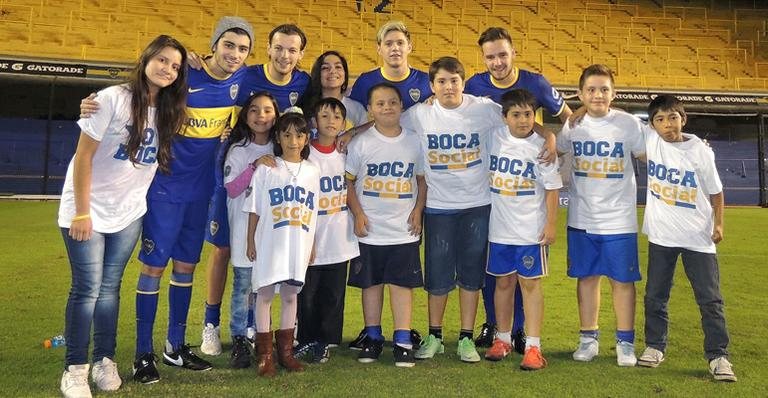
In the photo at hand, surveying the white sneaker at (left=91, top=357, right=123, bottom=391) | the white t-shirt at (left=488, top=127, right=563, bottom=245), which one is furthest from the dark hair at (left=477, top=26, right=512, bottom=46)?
the white sneaker at (left=91, top=357, right=123, bottom=391)

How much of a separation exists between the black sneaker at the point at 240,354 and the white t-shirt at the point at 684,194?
8.18 ft

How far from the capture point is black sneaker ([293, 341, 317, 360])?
3223 mm

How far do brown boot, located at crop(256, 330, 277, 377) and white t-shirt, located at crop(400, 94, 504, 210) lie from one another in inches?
49.4

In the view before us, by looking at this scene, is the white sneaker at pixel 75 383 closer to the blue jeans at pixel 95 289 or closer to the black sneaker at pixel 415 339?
the blue jeans at pixel 95 289

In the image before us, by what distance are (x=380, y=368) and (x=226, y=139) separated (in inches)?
66.3

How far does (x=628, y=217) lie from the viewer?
126 inches

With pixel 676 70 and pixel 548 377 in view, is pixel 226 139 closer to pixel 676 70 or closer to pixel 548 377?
pixel 548 377

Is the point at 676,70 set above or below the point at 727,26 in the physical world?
below

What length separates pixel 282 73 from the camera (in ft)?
11.4

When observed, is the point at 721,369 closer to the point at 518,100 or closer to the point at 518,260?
the point at 518,260

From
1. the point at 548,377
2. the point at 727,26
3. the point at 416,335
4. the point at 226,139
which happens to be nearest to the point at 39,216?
the point at 226,139

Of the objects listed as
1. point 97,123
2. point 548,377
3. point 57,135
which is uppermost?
point 57,135

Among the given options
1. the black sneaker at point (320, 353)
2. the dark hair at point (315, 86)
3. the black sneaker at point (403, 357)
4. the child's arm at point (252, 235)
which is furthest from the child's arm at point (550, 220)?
the child's arm at point (252, 235)

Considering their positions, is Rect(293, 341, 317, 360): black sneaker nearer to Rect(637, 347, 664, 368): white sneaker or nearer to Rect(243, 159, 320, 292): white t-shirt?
Rect(243, 159, 320, 292): white t-shirt
